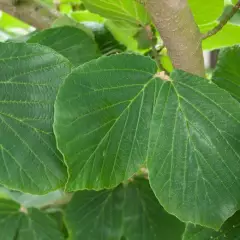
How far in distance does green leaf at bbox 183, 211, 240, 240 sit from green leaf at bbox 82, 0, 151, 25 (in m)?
0.20

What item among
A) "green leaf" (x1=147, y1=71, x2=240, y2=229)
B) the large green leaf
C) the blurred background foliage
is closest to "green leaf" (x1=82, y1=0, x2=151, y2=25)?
the blurred background foliage

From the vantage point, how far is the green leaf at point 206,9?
426 millimetres

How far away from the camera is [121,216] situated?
537mm

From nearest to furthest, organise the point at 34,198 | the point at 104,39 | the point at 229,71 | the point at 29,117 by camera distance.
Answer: the point at 29,117 < the point at 229,71 < the point at 104,39 < the point at 34,198

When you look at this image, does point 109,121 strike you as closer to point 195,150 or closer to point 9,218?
point 195,150

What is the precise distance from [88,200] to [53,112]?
0.22 metres

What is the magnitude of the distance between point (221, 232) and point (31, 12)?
0.32 meters

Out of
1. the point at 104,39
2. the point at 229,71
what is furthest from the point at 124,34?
the point at 229,71

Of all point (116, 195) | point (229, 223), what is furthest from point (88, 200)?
point (229, 223)

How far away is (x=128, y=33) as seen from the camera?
489 mm

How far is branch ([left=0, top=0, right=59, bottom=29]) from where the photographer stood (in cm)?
51

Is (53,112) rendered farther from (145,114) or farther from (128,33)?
(128,33)

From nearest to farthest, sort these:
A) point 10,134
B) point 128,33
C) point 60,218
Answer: point 10,134 → point 128,33 → point 60,218

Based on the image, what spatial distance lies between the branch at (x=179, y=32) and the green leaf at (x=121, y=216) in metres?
0.21
